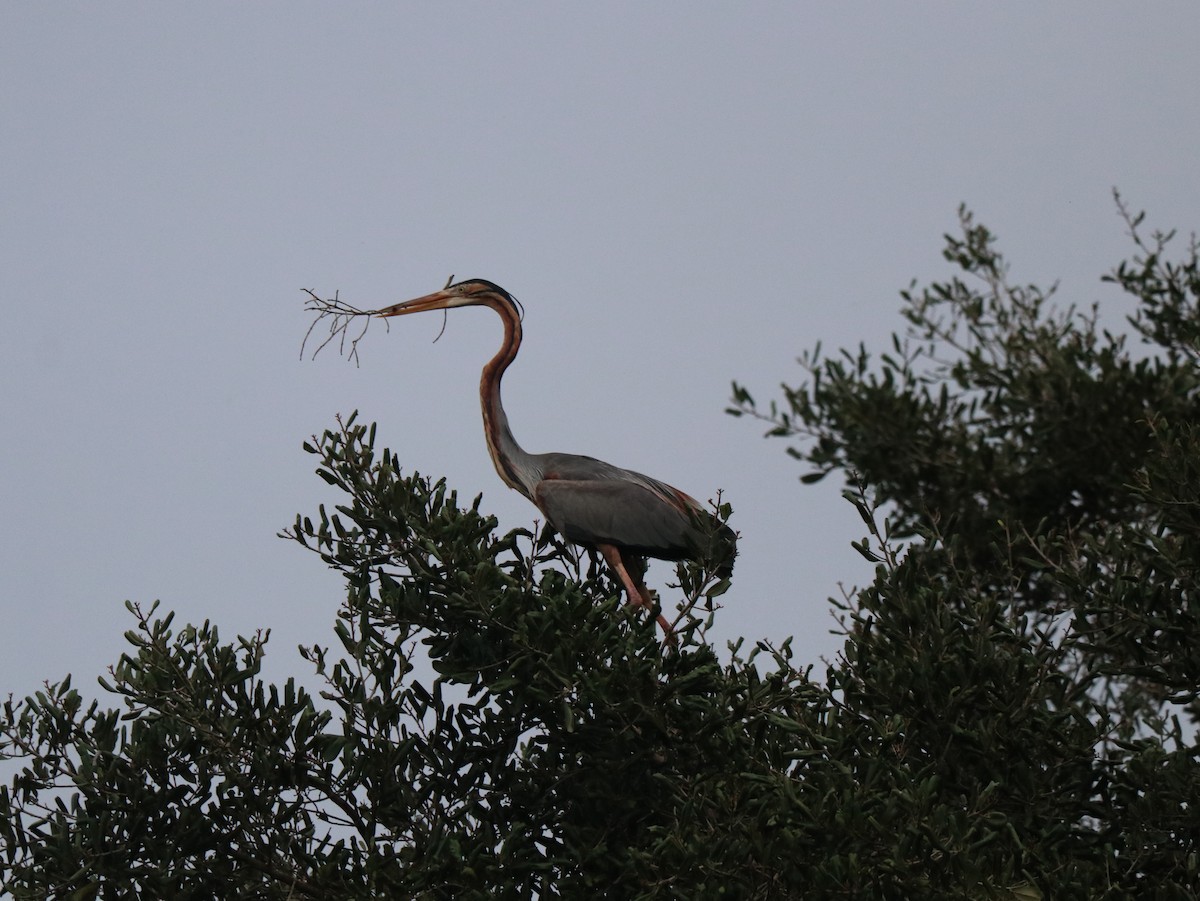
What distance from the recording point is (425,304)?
12.2 m

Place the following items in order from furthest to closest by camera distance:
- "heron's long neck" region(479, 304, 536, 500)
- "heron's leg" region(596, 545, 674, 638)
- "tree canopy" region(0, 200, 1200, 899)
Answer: "heron's long neck" region(479, 304, 536, 500) < "heron's leg" region(596, 545, 674, 638) < "tree canopy" region(0, 200, 1200, 899)

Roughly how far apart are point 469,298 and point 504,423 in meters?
1.16

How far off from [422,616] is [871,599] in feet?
8.19

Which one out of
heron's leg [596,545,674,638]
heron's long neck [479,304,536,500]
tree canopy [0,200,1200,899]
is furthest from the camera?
heron's long neck [479,304,536,500]

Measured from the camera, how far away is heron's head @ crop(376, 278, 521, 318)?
39.8 ft

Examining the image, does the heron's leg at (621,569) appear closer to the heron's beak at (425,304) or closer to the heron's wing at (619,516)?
the heron's wing at (619,516)

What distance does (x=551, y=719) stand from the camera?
8086 mm

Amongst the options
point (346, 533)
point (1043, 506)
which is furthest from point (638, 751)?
point (1043, 506)

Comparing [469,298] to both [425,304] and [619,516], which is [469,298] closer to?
[425,304]

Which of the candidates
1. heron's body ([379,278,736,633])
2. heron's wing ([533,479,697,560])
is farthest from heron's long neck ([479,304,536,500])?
heron's wing ([533,479,697,560])

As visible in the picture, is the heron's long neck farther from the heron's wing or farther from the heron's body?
the heron's wing

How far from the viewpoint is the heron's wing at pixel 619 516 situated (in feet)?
34.6

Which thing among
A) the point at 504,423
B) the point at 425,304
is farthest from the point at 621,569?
the point at 425,304

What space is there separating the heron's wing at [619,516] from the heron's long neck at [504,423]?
1.88ft
